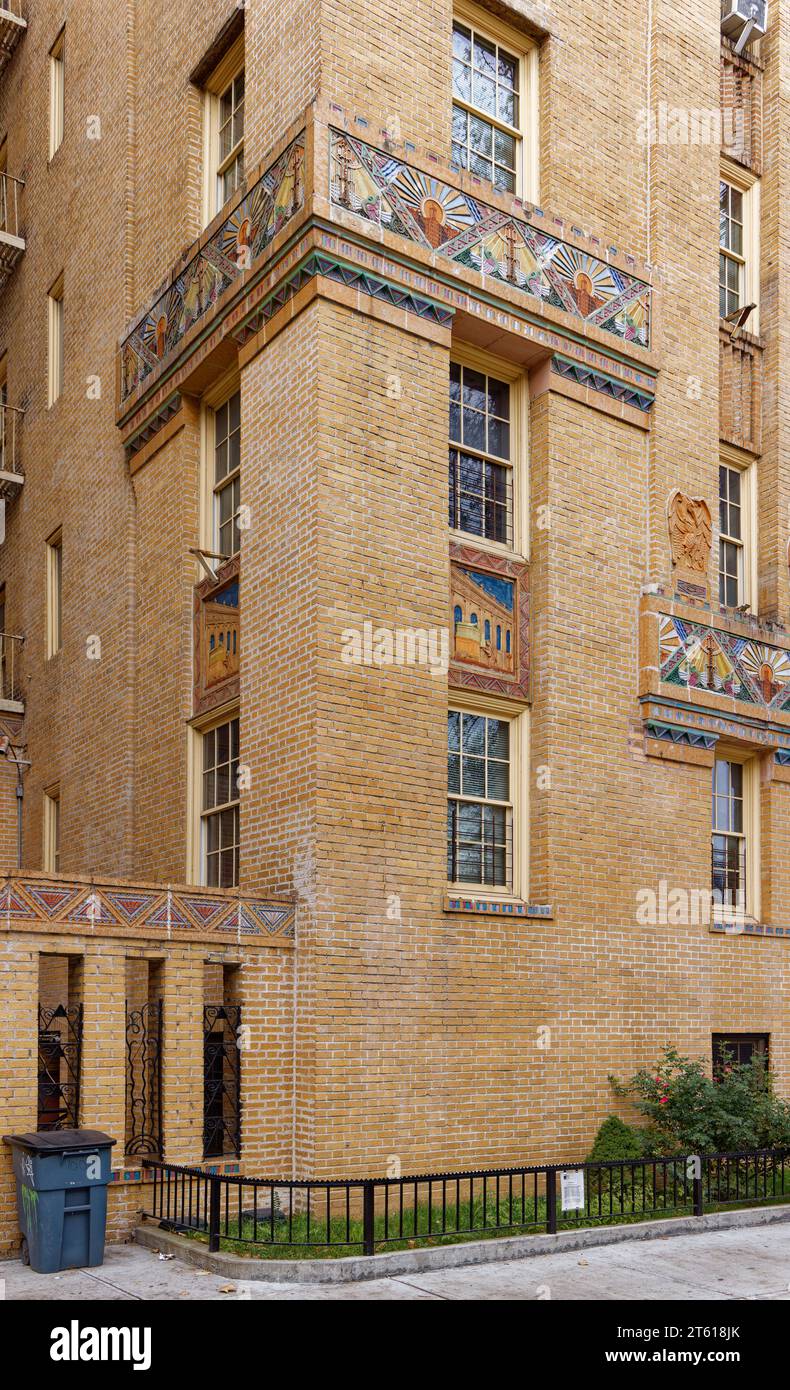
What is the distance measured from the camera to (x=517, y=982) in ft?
44.9

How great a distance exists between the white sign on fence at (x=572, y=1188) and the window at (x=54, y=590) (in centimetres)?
1245

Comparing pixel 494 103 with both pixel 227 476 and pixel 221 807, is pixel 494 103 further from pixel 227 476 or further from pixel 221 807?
pixel 221 807

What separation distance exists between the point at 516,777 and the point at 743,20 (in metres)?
11.3

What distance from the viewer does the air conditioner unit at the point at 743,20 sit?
18.4 metres

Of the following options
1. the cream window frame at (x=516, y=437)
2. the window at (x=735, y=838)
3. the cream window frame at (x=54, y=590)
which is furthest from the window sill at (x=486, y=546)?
Result: the cream window frame at (x=54, y=590)

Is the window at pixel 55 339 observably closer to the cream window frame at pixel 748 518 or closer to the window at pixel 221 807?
the window at pixel 221 807

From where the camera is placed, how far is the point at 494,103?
1565 cm

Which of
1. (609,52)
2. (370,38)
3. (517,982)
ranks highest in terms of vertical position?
(609,52)

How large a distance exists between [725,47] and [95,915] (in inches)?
579

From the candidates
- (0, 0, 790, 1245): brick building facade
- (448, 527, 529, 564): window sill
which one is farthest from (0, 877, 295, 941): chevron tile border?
(448, 527, 529, 564): window sill

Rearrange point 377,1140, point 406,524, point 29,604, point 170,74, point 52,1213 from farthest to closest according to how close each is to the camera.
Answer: point 29,604
point 170,74
point 406,524
point 377,1140
point 52,1213

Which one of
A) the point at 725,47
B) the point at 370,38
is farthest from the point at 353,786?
the point at 725,47

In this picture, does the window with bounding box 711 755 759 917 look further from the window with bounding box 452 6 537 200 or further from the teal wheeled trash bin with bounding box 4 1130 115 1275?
the teal wheeled trash bin with bounding box 4 1130 115 1275

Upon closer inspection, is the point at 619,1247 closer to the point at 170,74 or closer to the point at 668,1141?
the point at 668,1141
